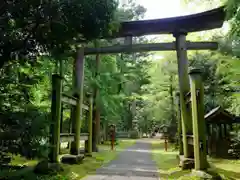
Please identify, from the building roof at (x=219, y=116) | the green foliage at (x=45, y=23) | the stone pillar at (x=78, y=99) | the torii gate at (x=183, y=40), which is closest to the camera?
the green foliage at (x=45, y=23)

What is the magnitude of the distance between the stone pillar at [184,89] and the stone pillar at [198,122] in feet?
5.05

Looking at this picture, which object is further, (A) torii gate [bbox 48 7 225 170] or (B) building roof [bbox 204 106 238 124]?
(B) building roof [bbox 204 106 238 124]

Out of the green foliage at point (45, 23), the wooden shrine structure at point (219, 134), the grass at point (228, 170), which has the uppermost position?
the green foliage at point (45, 23)

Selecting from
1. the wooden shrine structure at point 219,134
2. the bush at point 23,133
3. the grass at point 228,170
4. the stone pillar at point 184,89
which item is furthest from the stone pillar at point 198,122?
the wooden shrine structure at point 219,134

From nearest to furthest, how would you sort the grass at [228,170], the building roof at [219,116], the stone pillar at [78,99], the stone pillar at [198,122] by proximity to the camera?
the stone pillar at [198,122]
the grass at [228,170]
the stone pillar at [78,99]
the building roof at [219,116]

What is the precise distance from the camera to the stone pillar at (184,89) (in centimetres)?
777

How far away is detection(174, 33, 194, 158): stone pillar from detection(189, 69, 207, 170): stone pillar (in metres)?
1.54

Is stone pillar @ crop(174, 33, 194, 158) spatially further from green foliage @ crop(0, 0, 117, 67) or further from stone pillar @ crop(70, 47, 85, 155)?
green foliage @ crop(0, 0, 117, 67)

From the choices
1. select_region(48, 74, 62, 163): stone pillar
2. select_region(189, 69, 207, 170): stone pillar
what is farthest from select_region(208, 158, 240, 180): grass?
select_region(48, 74, 62, 163): stone pillar

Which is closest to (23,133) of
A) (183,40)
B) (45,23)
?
(45,23)

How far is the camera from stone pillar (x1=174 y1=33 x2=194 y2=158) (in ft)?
25.5

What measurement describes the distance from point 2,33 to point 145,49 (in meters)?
5.26

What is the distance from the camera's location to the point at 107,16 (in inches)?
202

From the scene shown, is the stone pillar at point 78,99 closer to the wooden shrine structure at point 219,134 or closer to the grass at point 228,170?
the grass at point 228,170
